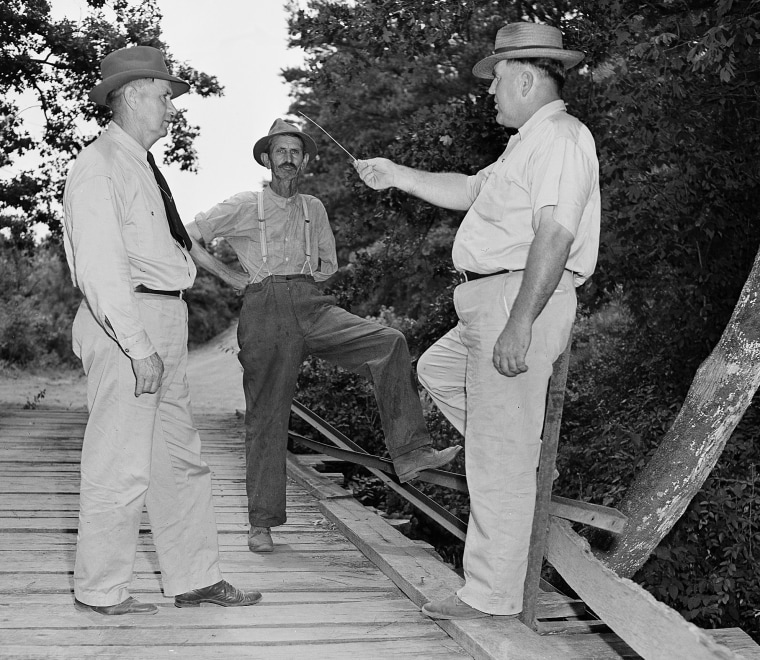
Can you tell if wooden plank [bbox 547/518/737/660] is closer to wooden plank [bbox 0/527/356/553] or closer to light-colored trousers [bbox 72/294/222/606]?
light-colored trousers [bbox 72/294/222/606]

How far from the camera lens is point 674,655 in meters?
2.50

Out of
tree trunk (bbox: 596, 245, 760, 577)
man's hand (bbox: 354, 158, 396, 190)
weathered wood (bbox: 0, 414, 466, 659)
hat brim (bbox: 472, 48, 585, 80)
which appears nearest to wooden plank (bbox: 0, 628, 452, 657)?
weathered wood (bbox: 0, 414, 466, 659)

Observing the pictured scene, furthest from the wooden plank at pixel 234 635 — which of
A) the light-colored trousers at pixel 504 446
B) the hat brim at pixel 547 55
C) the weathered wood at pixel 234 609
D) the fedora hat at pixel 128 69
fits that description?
the hat brim at pixel 547 55

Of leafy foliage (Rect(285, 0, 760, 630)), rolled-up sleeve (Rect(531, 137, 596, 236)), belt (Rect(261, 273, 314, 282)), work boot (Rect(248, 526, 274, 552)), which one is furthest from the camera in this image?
leafy foliage (Rect(285, 0, 760, 630))

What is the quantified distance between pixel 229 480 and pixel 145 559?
7.89 feet

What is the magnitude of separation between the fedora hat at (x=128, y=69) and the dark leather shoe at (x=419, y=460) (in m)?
1.94

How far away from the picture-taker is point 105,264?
3223 mm

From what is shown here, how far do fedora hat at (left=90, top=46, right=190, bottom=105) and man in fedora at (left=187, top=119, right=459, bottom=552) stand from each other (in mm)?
1208

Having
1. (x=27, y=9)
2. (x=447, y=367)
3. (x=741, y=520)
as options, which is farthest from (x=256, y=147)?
(x=27, y=9)

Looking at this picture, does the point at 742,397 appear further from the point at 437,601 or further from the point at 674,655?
the point at 674,655

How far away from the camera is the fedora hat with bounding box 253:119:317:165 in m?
4.85

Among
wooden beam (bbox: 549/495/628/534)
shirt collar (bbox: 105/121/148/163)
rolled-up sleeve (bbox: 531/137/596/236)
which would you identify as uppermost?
shirt collar (bbox: 105/121/148/163)

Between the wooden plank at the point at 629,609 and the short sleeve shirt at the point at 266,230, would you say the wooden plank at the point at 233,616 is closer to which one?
the wooden plank at the point at 629,609

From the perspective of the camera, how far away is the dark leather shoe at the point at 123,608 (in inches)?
132
